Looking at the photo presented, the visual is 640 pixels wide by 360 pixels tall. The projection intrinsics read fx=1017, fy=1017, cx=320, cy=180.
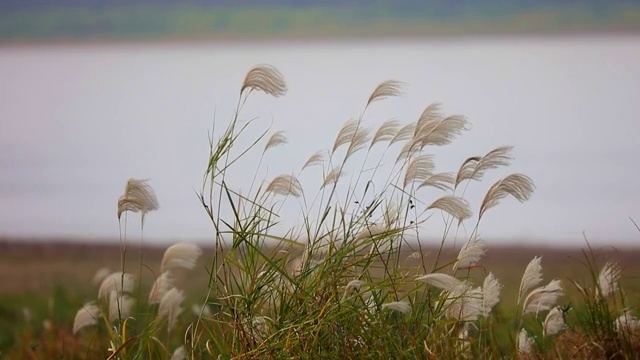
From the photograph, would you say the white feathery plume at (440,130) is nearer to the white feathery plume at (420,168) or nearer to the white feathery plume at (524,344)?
the white feathery plume at (420,168)

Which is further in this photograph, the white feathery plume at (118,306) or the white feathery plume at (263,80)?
the white feathery plume at (118,306)

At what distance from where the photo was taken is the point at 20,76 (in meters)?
3.42

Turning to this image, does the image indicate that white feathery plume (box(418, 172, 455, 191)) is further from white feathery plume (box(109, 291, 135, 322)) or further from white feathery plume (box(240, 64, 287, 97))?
white feathery plume (box(109, 291, 135, 322))

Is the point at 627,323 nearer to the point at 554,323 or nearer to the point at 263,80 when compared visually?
the point at 554,323

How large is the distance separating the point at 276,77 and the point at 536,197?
996 mm

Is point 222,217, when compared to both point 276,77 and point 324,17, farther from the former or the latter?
point 324,17

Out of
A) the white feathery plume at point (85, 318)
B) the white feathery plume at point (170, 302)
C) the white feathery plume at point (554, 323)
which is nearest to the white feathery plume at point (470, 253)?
the white feathery plume at point (554, 323)

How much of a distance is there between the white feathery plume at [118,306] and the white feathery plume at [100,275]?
383 millimetres

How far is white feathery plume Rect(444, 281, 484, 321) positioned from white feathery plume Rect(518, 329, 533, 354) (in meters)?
0.15

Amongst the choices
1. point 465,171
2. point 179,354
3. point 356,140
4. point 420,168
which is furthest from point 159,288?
point 465,171

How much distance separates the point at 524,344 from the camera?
2.62 m

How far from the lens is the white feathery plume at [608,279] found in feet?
8.64

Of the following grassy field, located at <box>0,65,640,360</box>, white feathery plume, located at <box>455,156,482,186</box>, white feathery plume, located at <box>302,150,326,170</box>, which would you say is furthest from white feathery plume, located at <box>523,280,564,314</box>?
white feathery plume, located at <box>302,150,326,170</box>

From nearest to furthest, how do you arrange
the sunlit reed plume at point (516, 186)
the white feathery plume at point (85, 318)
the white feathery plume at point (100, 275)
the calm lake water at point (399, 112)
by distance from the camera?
1. the sunlit reed plume at point (516, 186)
2. the white feathery plume at point (85, 318)
3. the calm lake water at point (399, 112)
4. the white feathery plume at point (100, 275)
